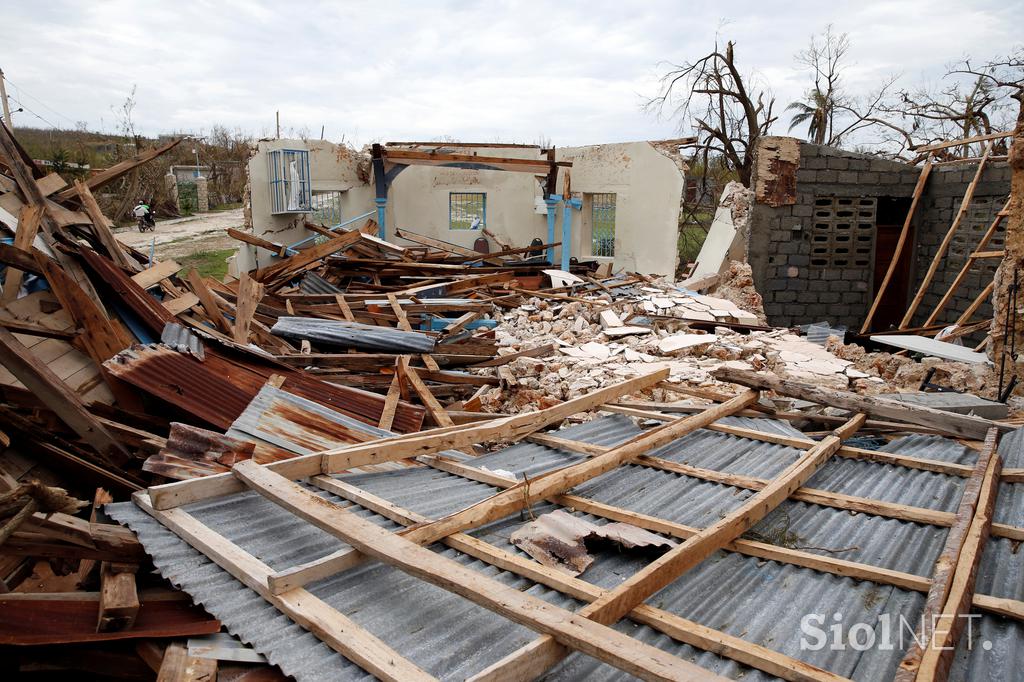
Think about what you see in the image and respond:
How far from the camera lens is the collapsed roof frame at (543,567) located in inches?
76.7

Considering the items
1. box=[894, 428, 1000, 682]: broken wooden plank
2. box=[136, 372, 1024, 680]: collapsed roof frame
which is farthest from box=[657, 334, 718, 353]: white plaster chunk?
box=[894, 428, 1000, 682]: broken wooden plank

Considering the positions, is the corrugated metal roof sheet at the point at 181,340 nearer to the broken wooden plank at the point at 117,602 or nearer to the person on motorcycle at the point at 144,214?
the broken wooden plank at the point at 117,602

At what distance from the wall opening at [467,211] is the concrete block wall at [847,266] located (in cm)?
850

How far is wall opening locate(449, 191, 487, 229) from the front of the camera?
1930cm

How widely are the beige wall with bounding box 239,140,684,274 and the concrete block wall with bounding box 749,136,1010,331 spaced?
3.46 m

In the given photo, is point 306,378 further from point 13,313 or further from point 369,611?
point 369,611

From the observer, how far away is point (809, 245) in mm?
13336

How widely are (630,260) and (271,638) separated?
16.0 metres

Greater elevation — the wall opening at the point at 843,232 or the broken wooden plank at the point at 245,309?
the wall opening at the point at 843,232

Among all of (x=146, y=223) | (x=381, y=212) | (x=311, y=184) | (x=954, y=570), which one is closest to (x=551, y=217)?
(x=381, y=212)

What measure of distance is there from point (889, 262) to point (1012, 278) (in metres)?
7.50

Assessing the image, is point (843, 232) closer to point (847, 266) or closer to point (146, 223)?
point (847, 266)

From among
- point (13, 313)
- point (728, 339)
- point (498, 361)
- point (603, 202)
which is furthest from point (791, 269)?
point (13, 313)

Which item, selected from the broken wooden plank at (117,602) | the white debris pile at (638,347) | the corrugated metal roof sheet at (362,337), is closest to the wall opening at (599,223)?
the white debris pile at (638,347)
